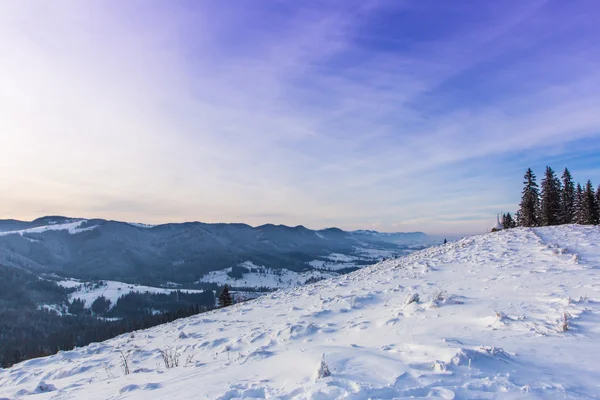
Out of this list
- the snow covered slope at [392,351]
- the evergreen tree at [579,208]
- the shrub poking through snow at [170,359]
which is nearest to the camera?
the snow covered slope at [392,351]

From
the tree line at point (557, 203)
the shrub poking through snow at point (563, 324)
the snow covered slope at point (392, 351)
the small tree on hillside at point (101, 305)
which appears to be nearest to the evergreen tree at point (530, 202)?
the tree line at point (557, 203)

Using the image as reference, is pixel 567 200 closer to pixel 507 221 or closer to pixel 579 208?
pixel 579 208

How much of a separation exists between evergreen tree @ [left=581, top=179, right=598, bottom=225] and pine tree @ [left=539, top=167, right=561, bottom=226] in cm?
363

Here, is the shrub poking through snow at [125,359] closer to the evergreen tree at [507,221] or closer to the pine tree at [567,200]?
the pine tree at [567,200]

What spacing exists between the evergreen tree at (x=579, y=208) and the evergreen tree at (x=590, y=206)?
0.54m

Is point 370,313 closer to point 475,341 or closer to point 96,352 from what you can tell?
point 475,341

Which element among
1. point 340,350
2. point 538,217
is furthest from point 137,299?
point 340,350

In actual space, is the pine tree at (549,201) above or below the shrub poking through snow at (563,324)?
above

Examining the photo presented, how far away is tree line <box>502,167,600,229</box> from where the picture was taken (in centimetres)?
4219

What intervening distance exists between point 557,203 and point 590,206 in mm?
4626

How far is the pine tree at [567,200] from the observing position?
159 feet

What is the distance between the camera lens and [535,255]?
679 inches

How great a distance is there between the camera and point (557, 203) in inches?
1832

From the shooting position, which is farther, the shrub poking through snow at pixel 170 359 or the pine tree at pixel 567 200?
the pine tree at pixel 567 200
